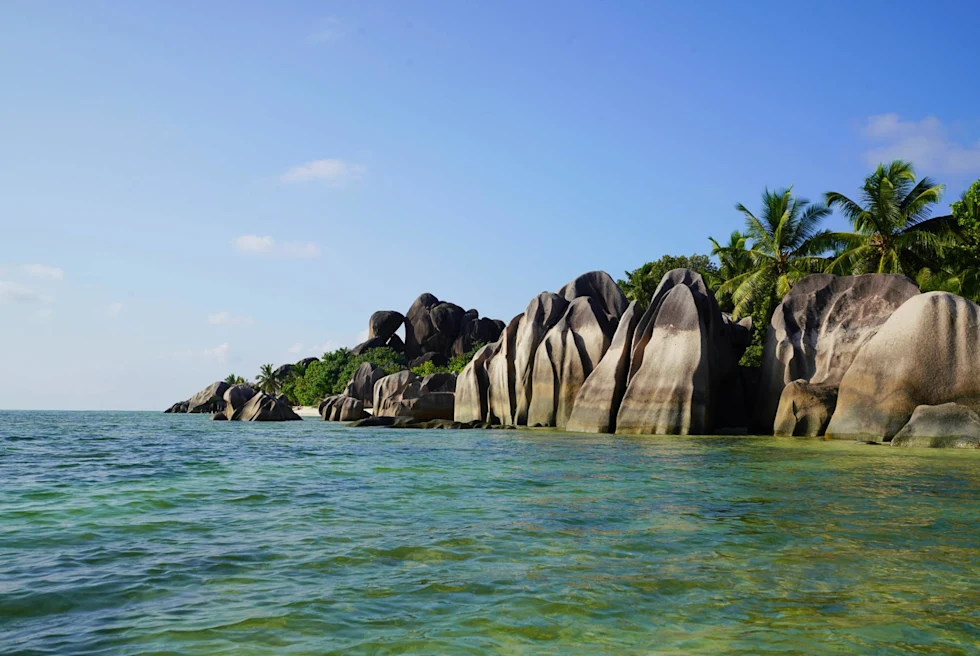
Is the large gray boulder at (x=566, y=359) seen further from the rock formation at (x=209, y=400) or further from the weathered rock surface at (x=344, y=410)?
the rock formation at (x=209, y=400)

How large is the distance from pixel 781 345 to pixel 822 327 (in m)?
1.48

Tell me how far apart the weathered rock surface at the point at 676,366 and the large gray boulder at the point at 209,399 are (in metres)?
49.0

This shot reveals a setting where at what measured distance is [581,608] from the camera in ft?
14.4

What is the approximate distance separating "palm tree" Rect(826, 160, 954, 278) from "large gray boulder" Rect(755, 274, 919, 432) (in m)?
5.32

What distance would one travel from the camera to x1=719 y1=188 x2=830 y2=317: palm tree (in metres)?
33.6

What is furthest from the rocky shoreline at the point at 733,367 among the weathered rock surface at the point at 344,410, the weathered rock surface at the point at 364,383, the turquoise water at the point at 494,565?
the weathered rock surface at the point at 364,383

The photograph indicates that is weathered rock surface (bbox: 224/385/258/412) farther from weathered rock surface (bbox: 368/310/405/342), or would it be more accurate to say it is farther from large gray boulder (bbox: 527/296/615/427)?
weathered rock surface (bbox: 368/310/405/342)

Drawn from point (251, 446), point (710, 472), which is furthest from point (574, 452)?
point (251, 446)

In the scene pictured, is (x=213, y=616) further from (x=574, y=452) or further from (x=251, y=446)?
(x=251, y=446)

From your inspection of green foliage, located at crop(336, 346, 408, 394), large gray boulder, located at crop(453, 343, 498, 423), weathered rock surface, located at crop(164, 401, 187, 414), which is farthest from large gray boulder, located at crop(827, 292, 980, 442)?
weathered rock surface, located at crop(164, 401, 187, 414)

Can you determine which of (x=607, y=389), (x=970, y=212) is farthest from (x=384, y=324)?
(x=970, y=212)

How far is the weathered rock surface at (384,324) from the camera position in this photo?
76.8 m

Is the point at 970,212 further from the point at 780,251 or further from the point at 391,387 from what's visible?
the point at 391,387

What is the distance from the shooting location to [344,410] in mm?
49969
